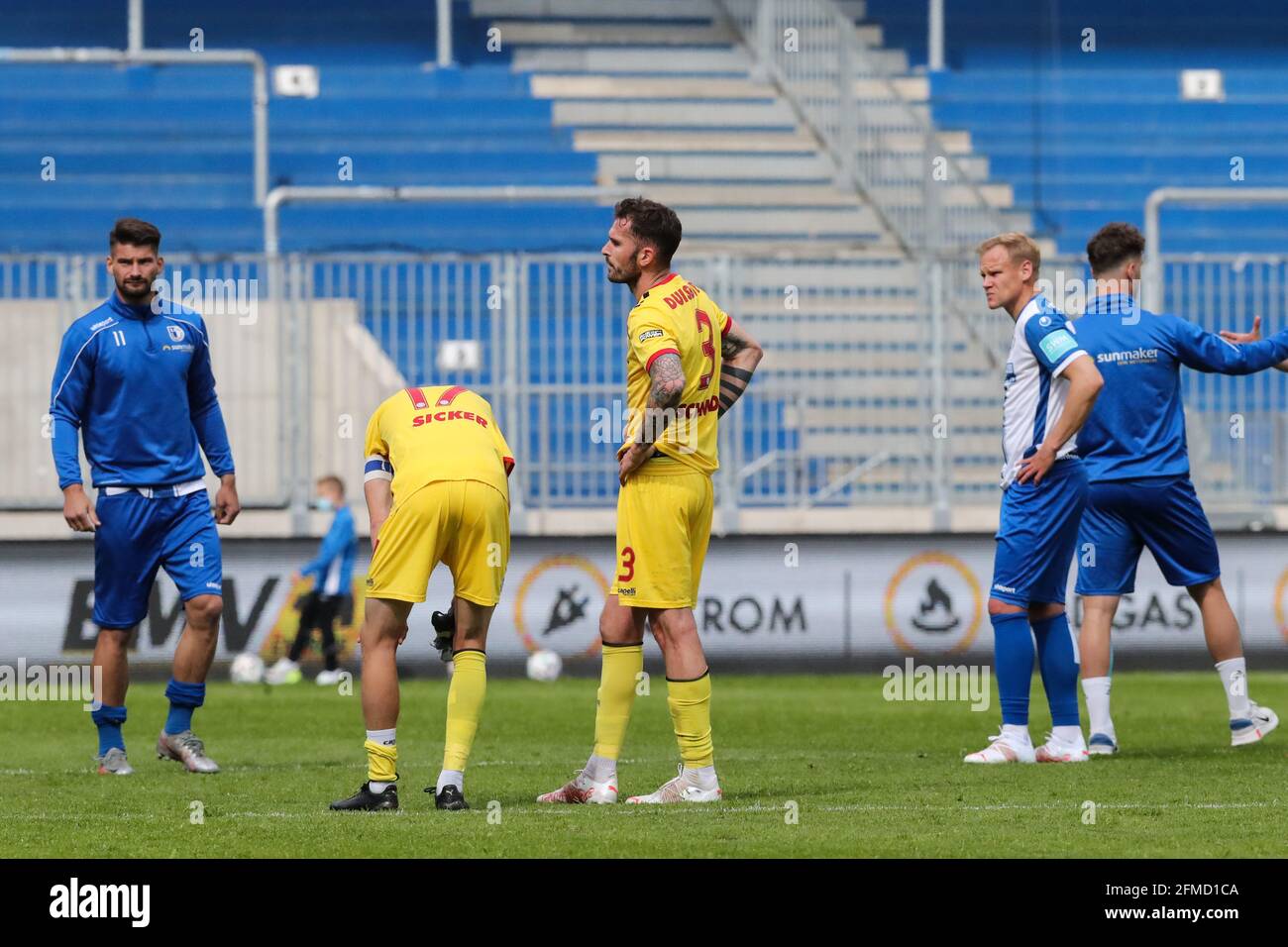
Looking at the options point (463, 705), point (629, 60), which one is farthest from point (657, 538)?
point (629, 60)

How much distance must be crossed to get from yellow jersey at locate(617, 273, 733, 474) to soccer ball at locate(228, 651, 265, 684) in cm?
828

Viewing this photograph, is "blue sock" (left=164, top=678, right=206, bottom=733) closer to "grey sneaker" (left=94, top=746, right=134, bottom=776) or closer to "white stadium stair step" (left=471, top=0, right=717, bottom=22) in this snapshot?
"grey sneaker" (left=94, top=746, right=134, bottom=776)

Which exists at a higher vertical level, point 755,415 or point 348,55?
point 348,55

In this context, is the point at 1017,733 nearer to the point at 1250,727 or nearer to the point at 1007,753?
the point at 1007,753

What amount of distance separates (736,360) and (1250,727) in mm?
3212

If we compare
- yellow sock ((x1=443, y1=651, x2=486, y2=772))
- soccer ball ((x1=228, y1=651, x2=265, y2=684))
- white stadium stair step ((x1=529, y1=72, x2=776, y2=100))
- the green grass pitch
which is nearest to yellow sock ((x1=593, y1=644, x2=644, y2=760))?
the green grass pitch

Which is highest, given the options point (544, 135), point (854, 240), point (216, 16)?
point (216, 16)

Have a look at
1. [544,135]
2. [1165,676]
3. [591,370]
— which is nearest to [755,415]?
[591,370]

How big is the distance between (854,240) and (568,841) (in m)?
16.4

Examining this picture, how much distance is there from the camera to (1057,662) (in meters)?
8.45

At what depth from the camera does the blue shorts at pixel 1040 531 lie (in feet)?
27.0
